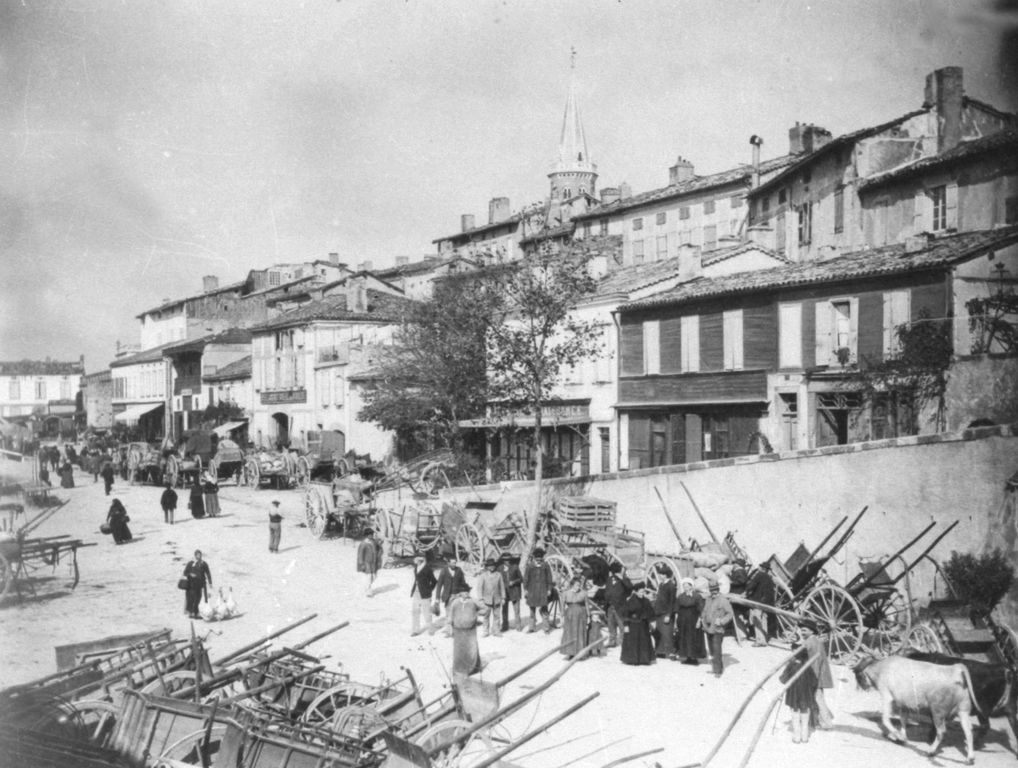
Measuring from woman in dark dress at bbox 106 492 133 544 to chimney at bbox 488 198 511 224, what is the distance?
50.7 m

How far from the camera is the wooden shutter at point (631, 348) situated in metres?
28.5

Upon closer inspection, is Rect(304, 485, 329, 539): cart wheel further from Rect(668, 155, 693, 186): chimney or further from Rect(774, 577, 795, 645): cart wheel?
A: Rect(668, 155, 693, 186): chimney

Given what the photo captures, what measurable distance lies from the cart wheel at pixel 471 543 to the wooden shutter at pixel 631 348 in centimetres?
1092

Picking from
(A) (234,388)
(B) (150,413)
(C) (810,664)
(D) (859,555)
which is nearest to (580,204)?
(A) (234,388)

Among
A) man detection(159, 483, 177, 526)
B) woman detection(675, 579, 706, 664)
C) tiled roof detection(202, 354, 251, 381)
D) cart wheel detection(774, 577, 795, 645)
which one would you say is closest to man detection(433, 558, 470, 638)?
woman detection(675, 579, 706, 664)

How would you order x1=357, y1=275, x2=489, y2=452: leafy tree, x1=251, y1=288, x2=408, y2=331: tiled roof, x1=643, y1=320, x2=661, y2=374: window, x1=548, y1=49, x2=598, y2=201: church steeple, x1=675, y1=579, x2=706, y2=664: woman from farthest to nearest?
x1=548, y1=49, x2=598, y2=201: church steeple
x1=251, y1=288, x2=408, y2=331: tiled roof
x1=357, y1=275, x2=489, y2=452: leafy tree
x1=643, y1=320, x2=661, y2=374: window
x1=675, y1=579, x2=706, y2=664: woman

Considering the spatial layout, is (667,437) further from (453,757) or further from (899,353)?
(453,757)

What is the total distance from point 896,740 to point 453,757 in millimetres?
5612

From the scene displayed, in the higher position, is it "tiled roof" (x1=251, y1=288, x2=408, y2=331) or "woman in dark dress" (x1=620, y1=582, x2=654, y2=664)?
"tiled roof" (x1=251, y1=288, x2=408, y2=331)

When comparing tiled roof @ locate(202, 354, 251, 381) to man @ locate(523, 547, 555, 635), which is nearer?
man @ locate(523, 547, 555, 635)

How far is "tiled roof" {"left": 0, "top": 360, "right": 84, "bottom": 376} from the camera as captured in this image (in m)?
53.2

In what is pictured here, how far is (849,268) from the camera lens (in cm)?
2291

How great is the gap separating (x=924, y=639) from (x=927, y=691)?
2806 mm

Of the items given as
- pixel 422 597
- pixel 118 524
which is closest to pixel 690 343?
pixel 422 597
